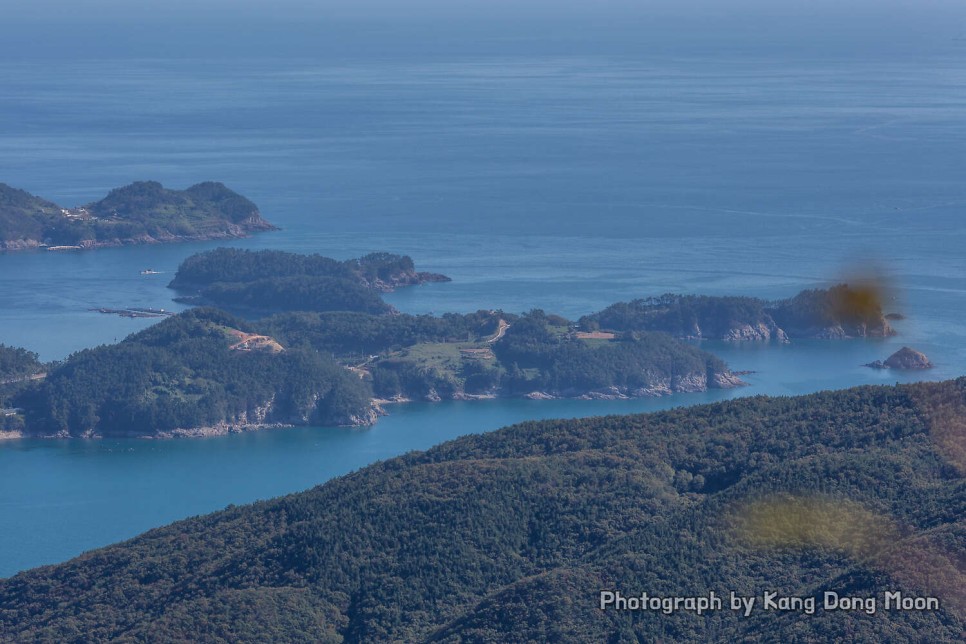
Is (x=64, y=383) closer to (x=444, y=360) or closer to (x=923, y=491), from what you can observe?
(x=444, y=360)

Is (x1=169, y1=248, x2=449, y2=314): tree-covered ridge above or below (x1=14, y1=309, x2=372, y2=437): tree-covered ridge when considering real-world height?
above

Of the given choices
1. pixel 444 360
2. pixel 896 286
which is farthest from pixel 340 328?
pixel 896 286

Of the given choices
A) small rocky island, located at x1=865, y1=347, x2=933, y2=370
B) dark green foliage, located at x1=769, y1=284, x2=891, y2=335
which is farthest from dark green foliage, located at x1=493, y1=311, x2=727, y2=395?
dark green foliage, located at x1=769, y1=284, x2=891, y2=335

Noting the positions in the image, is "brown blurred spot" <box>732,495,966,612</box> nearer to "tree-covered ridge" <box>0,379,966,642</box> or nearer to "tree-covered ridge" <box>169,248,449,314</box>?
"tree-covered ridge" <box>0,379,966,642</box>

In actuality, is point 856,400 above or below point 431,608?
above

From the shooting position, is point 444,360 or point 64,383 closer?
point 64,383

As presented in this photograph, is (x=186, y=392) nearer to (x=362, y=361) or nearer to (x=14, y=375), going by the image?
(x=14, y=375)
